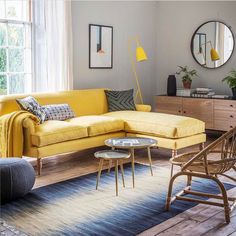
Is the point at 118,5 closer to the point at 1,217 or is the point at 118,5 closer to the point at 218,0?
the point at 218,0

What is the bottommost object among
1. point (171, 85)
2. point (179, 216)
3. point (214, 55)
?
point (179, 216)

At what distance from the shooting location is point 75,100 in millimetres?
5453

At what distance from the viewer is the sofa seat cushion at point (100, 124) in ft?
15.6

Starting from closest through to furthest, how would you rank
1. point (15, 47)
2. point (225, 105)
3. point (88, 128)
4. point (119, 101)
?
point (88, 128) → point (15, 47) → point (119, 101) → point (225, 105)

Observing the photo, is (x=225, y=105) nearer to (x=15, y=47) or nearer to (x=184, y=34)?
(x=184, y=34)

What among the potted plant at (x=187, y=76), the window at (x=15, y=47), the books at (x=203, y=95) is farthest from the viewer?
the potted plant at (x=187, y=76)

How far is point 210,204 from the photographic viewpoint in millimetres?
3232

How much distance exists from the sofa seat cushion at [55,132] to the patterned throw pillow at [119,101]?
4.14ft

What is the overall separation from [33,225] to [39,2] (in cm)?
333

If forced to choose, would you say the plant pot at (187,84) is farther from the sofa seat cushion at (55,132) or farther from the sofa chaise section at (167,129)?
the sofa seat cushion at (55,132)

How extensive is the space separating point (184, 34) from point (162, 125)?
9.03 feet

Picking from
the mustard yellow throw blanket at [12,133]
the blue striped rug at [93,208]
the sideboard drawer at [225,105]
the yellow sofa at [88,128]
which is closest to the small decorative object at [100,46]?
the yellow sofa at [88,128]

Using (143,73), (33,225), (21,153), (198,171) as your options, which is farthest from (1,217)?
(143,73)

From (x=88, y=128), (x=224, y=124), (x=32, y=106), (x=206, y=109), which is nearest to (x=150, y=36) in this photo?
(x=206, y=109)
